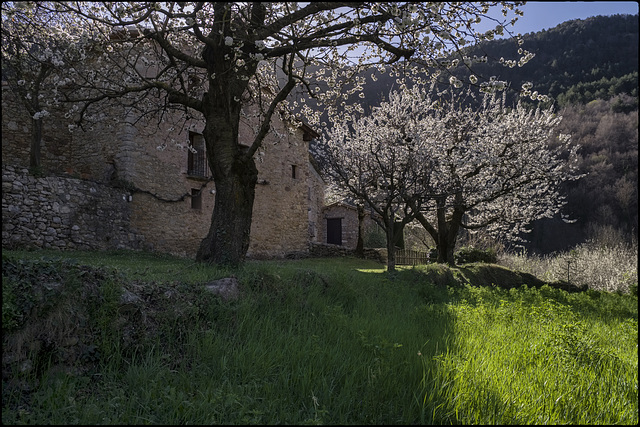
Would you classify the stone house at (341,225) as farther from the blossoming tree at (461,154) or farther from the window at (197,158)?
the window at (197,158)

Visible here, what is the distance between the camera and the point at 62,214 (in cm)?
1082

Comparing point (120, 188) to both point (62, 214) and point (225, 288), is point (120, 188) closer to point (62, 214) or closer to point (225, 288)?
point (62, 214)

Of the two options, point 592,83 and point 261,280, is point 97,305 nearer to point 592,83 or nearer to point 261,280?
point 261,280

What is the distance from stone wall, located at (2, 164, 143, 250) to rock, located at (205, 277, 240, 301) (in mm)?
7718

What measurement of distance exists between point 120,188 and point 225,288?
958cm

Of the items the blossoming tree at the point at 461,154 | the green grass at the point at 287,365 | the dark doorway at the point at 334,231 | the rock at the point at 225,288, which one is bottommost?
the green grass at the point at 287,365

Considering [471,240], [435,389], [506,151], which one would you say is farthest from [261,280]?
[471,240]

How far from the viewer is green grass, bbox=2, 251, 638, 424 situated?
102 inches

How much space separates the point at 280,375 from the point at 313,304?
6.90 feet

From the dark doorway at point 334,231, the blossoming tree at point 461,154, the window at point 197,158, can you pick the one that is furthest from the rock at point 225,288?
the dark doorway at point 334,231

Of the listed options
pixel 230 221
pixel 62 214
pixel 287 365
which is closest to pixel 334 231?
pixel 62 214

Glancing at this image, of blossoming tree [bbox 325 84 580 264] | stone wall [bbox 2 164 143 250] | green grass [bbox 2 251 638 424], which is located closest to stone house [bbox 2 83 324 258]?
stone wall [bbox 2 164 143 250]

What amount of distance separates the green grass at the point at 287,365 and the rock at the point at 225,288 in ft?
0.41

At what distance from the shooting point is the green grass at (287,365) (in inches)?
102
